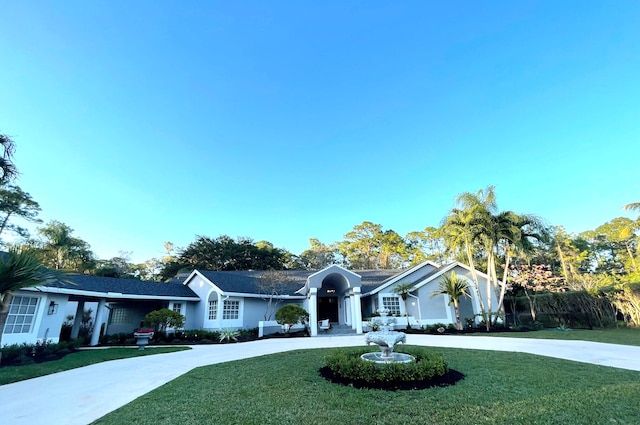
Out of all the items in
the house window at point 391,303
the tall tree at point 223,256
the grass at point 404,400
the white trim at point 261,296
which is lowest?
the grass at point 404,400

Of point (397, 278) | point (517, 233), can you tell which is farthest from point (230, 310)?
point (517, 233)

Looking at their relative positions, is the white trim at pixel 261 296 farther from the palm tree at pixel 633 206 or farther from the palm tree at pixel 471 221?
the palm tree at pixel 633 206

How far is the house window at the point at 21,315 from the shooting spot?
10.1 metres

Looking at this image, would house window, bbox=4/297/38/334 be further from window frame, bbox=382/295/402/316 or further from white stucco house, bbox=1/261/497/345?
window frame, bbox=382/295/402/316

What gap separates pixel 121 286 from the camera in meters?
15.1

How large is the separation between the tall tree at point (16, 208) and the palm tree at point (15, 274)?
20.7 metres

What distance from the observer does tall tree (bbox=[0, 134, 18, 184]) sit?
29.1 ft

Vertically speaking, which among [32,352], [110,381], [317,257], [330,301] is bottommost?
[110,381]

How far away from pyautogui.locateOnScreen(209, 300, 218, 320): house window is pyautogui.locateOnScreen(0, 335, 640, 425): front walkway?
6561 mm

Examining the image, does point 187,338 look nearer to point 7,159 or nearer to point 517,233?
point 7,159

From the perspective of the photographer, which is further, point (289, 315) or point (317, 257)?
point (317, 257)

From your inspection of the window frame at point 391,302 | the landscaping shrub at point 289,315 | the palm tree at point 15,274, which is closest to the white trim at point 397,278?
the window frame at point 391,302

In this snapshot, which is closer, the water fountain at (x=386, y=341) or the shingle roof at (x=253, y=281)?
the water fountain at (x=386, y=341)

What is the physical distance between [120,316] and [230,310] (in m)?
7.63
